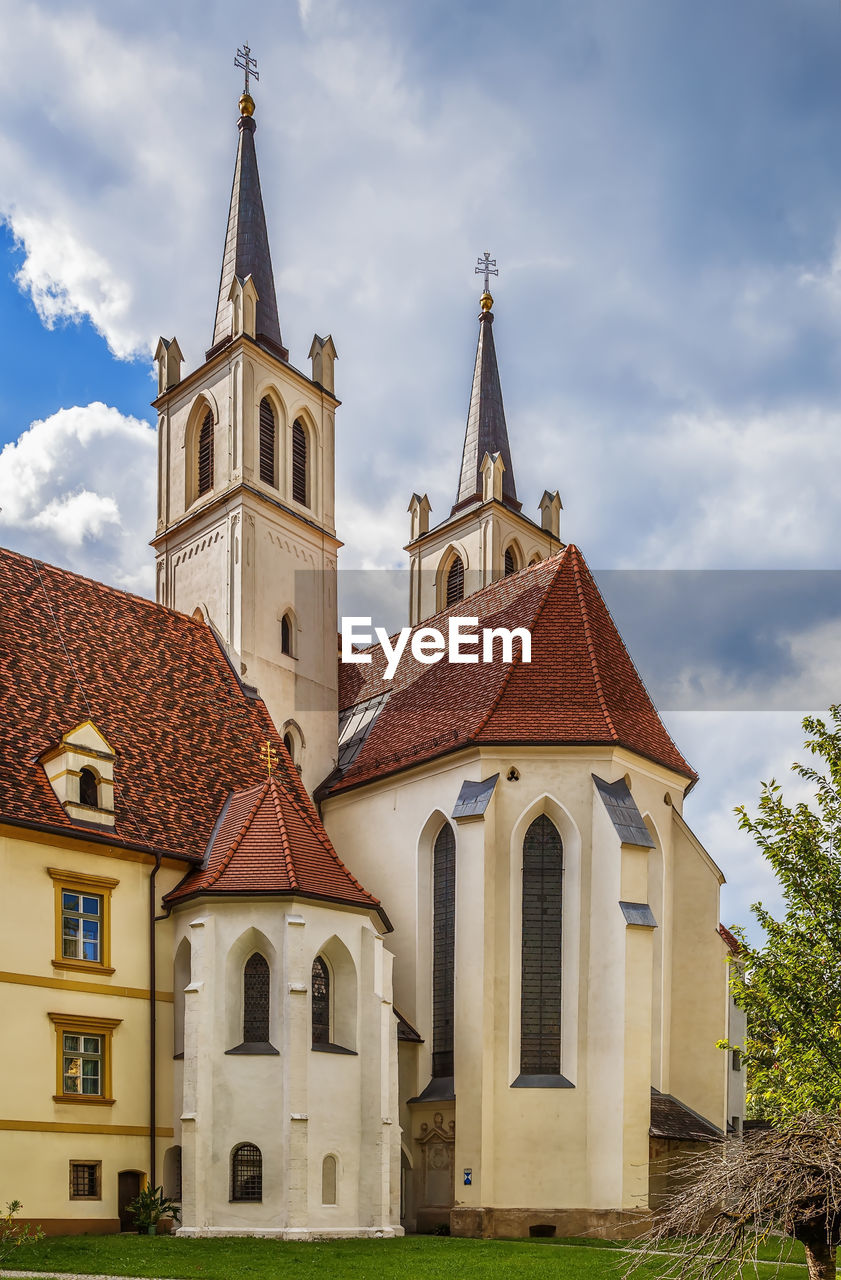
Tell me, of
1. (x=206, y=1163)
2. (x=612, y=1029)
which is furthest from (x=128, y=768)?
(x=612, y=1029)

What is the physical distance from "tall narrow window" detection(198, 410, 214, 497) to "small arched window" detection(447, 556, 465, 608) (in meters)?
13.7

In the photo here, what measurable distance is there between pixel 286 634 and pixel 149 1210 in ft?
55.5

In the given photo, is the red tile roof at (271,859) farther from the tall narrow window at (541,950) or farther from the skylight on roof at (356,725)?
the skylight on roof at (356,725)

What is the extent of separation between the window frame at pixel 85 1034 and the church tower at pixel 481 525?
2660cm

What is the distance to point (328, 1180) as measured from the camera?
79.7 feet

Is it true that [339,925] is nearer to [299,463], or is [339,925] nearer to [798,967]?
[798,967]

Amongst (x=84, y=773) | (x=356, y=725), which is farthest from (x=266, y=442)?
(x=84, y=773)

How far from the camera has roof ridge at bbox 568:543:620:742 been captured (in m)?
29.0

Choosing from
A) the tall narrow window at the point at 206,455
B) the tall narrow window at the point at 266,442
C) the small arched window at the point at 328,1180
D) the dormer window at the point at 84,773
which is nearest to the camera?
the small arched window at the point at 328,1180

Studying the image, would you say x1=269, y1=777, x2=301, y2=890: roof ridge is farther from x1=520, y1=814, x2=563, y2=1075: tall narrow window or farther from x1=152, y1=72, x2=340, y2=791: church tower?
x1=152, y1=72, x2=340, y2=791: church tower

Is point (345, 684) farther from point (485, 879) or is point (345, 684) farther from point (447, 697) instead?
point (485, 879)

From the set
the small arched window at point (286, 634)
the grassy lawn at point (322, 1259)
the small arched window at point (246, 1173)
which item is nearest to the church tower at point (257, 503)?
the small arched window at point (286, 634)

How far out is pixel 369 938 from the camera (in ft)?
86.1

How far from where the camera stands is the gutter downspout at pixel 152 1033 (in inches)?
966
